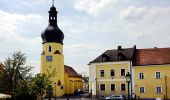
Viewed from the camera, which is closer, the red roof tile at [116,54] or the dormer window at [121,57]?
the dormer window at [121,57]

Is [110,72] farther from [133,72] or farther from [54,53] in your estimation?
[54,53]

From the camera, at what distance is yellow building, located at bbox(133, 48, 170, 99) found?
5978cm

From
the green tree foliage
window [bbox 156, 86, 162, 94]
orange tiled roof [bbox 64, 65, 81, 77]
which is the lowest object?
window [bbox 156, 86, 162, 94]

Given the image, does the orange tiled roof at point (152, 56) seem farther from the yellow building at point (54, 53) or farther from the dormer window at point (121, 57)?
the yellow building at point (54, 53)

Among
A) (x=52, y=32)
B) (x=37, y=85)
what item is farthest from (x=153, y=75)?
(x=52, y=32)

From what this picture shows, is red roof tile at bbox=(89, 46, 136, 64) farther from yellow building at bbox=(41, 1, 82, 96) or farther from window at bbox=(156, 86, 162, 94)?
yellow building at bbox=(41, 1, 82, 96)

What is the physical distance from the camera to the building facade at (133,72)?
197ft

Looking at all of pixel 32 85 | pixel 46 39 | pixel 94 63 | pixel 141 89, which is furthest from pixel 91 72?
pixel 32 85

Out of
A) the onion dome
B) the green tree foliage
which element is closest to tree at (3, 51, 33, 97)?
the green tree foliage

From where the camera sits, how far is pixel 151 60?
202 ft

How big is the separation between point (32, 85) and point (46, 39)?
115 ft

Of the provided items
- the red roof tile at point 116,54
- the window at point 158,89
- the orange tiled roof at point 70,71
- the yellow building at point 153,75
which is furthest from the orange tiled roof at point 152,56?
the orange tiled roof at point 70,71

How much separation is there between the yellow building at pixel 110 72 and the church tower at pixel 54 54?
15340 millimetres

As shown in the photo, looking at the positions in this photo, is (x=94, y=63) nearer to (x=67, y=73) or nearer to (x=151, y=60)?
(x=151, y=60)
